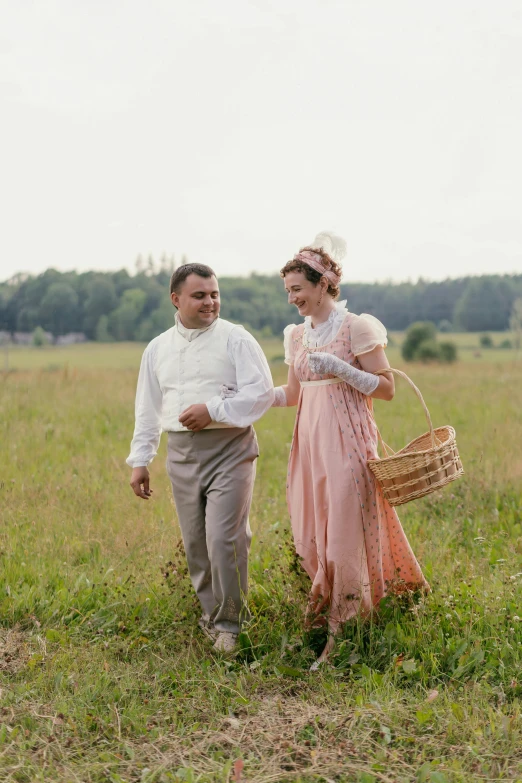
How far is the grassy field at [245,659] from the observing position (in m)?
3.31

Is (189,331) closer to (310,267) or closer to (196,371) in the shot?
(196,371)

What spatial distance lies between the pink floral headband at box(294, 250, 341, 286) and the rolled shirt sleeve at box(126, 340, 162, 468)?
990 millimetres

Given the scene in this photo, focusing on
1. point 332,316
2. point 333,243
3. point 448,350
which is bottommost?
point 448,350

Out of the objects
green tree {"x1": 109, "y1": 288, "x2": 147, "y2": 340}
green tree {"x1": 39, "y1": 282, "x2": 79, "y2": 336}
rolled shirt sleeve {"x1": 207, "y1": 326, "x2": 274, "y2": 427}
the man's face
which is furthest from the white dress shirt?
green tree {"x1": 109, "y1": 288, "x2": 147, "y2": 340}

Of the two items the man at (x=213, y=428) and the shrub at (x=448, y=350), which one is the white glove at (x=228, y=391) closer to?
the man at (x=213, y=428)

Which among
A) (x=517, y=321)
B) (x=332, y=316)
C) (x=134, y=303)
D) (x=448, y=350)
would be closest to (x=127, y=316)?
(x=134, y=303)

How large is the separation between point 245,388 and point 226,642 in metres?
1.38

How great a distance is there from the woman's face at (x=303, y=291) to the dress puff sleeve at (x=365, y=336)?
0.24m

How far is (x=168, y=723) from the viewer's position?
3.76 m

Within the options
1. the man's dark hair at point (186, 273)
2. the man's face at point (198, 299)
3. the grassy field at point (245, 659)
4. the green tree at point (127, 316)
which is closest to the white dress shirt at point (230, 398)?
the man's face at point (198, 299)

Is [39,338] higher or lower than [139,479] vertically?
higher

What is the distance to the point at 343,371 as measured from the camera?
4246 mm

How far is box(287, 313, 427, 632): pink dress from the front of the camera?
440 cm

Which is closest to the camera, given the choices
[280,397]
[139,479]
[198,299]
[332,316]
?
[198,299]
